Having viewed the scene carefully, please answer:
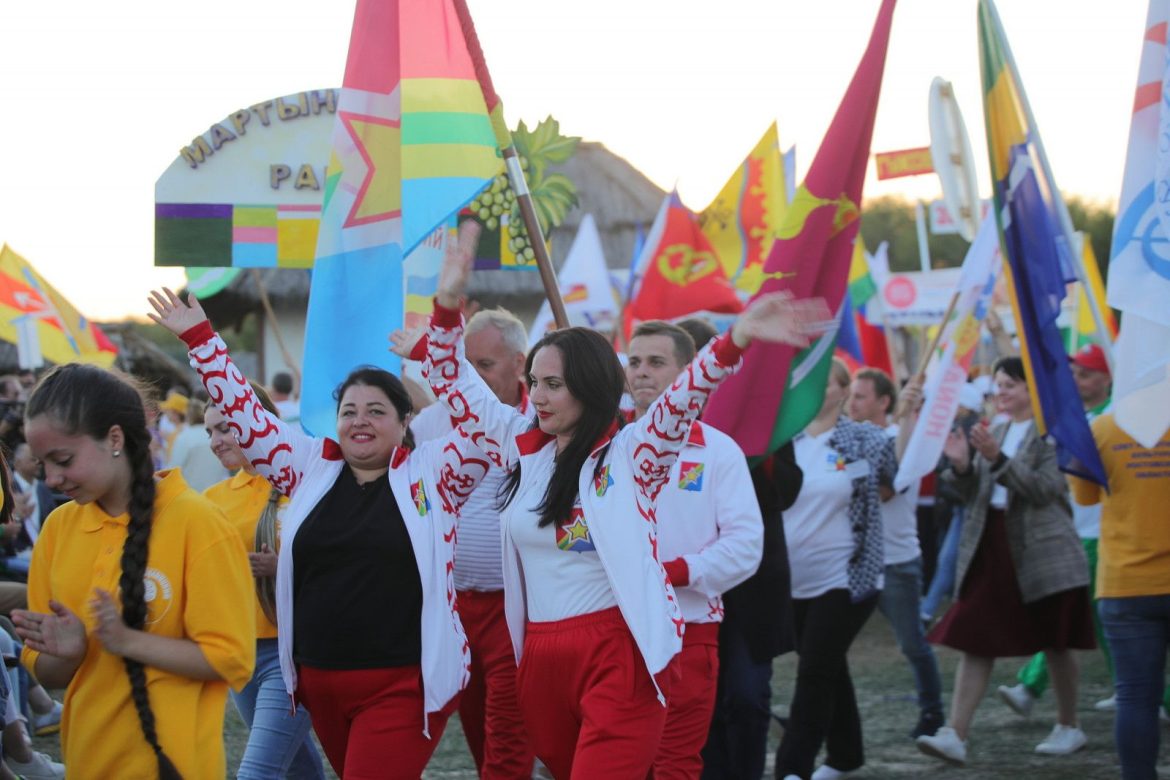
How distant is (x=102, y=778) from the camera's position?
3.48m

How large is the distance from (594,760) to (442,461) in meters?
1.08

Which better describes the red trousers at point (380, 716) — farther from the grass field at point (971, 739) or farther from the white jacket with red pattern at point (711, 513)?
the grass field at point (971, 739)

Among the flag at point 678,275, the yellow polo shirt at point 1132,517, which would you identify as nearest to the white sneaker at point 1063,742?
the yellow polo shirt at point 1132,517

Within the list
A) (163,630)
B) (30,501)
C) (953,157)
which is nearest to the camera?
(163,630)

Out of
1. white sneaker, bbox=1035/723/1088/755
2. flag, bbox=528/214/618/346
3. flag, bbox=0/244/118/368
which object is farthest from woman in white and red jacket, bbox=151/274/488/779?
flag, bbox=528/214/618/346

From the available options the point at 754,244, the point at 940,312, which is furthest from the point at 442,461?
the point at 940,312

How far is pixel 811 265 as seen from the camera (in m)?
6.60

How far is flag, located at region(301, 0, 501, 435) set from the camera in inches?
215

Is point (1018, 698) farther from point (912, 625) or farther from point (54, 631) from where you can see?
point (54, 631)

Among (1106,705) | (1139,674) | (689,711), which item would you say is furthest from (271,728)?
(1106,705)

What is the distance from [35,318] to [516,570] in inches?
396

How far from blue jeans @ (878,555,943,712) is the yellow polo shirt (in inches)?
75.5

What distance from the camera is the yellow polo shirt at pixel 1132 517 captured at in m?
5.95

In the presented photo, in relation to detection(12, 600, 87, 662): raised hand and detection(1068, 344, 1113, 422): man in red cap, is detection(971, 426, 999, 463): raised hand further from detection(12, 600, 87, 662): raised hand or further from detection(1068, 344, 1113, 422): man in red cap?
detection(12, 600, 87, 662): raised hand
